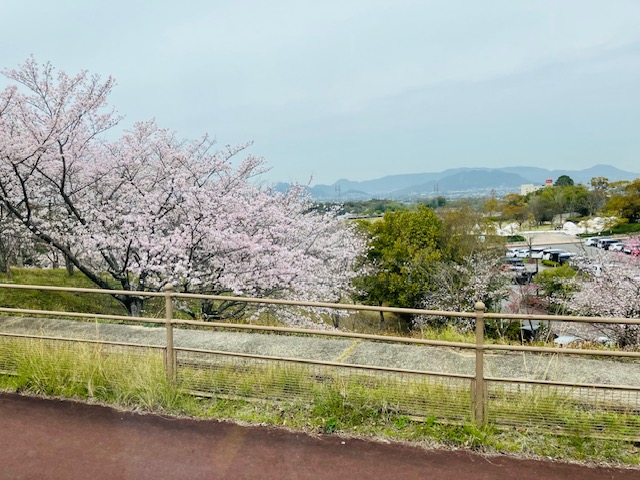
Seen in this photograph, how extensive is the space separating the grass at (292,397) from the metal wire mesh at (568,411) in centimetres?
2

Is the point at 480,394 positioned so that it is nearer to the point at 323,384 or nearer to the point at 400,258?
the point at 323,384

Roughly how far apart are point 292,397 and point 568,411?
2.36 m

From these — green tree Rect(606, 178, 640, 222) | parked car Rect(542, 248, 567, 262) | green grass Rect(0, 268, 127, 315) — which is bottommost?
parked car Rect(542, 248, 567, 262)

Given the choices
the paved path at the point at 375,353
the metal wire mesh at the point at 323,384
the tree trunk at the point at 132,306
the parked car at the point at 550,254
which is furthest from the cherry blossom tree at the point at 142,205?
the parked car at the point at 550,254

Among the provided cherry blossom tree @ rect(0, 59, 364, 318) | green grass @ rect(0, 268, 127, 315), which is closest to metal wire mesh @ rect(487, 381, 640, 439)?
cherry blossom tree @ rect(0, 59, 364, 318)

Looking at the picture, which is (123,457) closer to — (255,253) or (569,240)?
(255,253)

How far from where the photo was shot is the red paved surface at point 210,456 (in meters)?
3.45

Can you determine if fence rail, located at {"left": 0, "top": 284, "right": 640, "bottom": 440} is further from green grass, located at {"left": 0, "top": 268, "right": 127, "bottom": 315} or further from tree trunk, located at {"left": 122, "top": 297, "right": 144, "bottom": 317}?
green grass, located at {"left": 0, "top": 268, "right": 127, "bottom": 315}

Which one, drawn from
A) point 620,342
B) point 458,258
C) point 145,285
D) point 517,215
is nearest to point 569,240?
point 517,215

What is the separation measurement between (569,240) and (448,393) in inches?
2790

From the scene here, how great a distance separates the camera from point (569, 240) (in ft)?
219

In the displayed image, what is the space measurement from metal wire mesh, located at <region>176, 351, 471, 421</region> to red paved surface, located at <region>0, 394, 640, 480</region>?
435 millimetres

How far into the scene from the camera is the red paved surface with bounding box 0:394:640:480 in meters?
3.45

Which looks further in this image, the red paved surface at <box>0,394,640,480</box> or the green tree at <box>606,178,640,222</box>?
the green tree at <box>606,178,640,222</box>
